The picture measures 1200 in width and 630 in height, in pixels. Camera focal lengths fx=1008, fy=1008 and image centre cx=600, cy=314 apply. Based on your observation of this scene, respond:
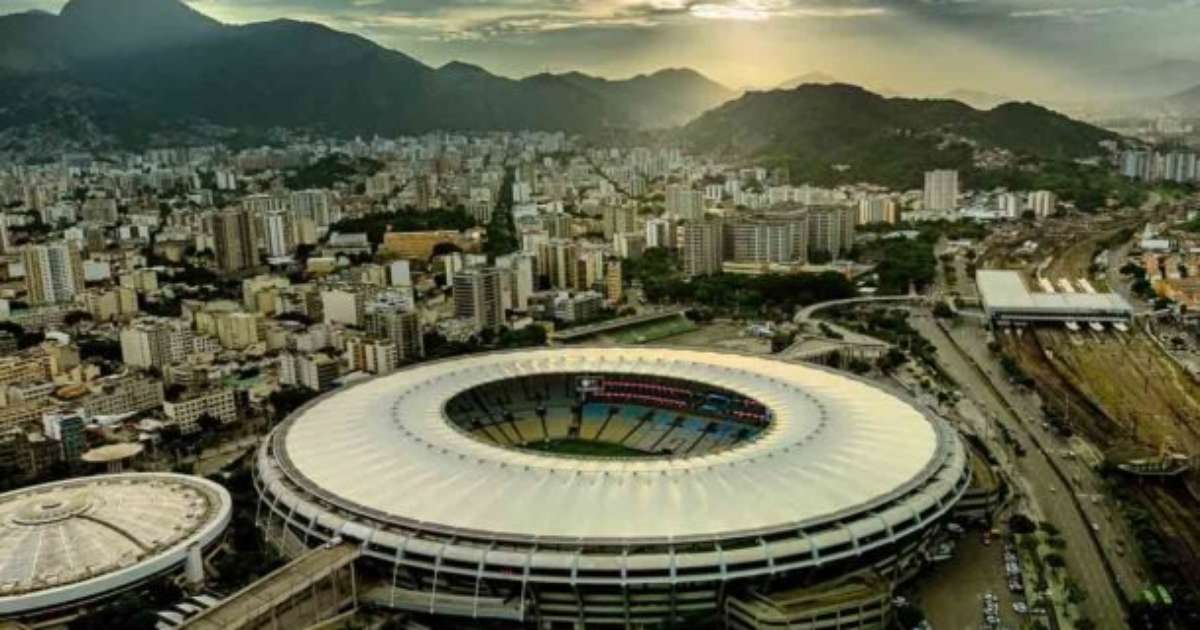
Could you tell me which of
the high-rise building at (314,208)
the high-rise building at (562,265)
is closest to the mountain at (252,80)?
the high-rise building at (314,208)

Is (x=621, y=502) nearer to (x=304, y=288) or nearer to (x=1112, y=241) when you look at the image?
(x=304, y=288)

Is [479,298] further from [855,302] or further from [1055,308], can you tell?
[1055,308]

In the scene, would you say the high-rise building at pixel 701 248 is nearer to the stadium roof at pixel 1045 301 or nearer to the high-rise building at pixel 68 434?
the stadium roof at pixel 1045 301

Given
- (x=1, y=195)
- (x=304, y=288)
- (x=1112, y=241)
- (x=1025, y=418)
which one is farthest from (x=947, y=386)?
(x=1, y=195)

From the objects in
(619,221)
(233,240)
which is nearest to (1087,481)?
(619,221)

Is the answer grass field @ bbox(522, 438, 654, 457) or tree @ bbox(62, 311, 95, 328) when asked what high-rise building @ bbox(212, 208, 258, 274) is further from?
grass field @ bbox(522, 438, 654, 457)

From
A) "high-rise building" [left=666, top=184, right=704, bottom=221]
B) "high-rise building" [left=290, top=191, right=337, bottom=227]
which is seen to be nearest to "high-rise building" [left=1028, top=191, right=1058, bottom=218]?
"high-rise building" [left=666, top=184, right=704, bottom=221]
